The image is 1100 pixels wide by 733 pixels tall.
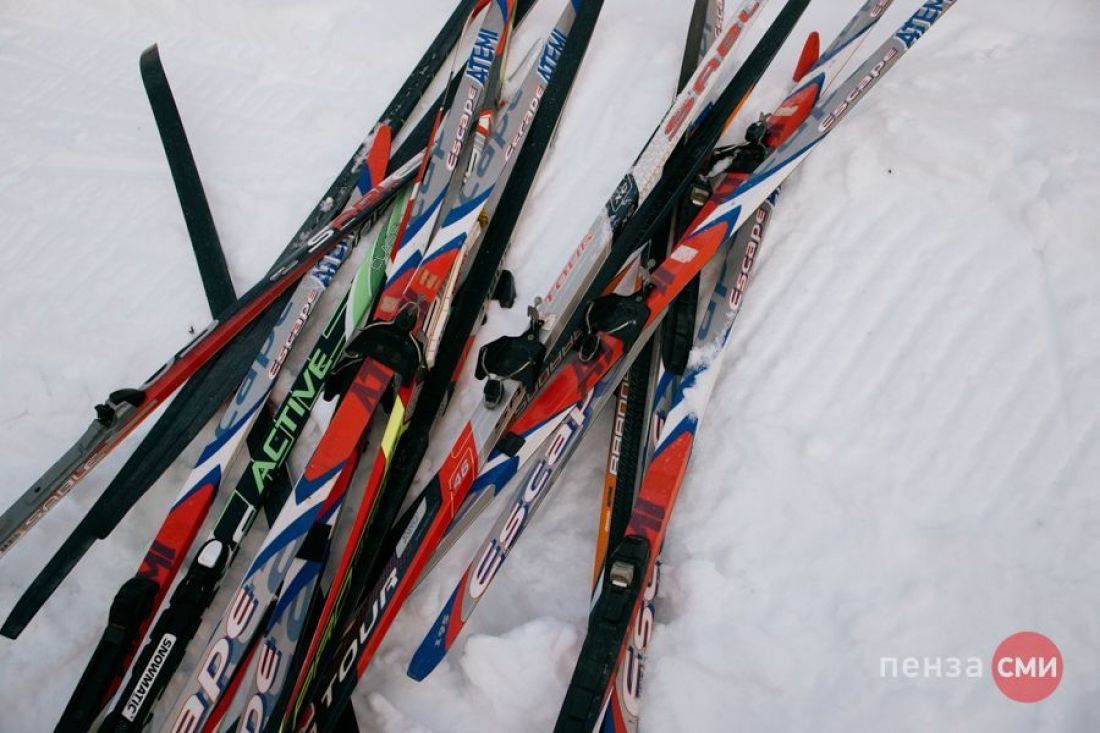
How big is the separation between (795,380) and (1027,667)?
87cm

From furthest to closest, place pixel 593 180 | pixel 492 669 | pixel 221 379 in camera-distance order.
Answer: pixel 593 180 → pixel 221 379 → pixel 492 669

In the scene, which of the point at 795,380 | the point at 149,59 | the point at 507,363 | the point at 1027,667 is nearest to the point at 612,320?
the point at 507,363

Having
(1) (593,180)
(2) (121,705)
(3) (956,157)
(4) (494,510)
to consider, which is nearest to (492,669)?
(4) (494,510)

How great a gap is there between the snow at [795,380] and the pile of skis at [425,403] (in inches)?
5.3

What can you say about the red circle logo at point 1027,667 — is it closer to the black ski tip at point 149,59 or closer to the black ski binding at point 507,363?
the black ski binding at point 507,363

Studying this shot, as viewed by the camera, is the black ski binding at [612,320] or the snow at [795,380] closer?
the snow at [795,380]

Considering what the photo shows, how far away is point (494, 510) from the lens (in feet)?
7.18

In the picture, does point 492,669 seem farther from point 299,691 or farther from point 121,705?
point 121,705

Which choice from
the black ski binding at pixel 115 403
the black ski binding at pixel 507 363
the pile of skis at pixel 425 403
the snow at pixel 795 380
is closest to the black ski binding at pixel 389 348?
the pile of skis at pixel 425 403

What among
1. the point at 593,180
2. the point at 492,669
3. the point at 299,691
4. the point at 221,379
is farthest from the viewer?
the point at 593,180

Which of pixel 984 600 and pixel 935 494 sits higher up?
pixel 935 494

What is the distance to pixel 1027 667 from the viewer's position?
177cm

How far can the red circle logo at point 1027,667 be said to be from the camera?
175cm

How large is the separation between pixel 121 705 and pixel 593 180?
6.88 feet
